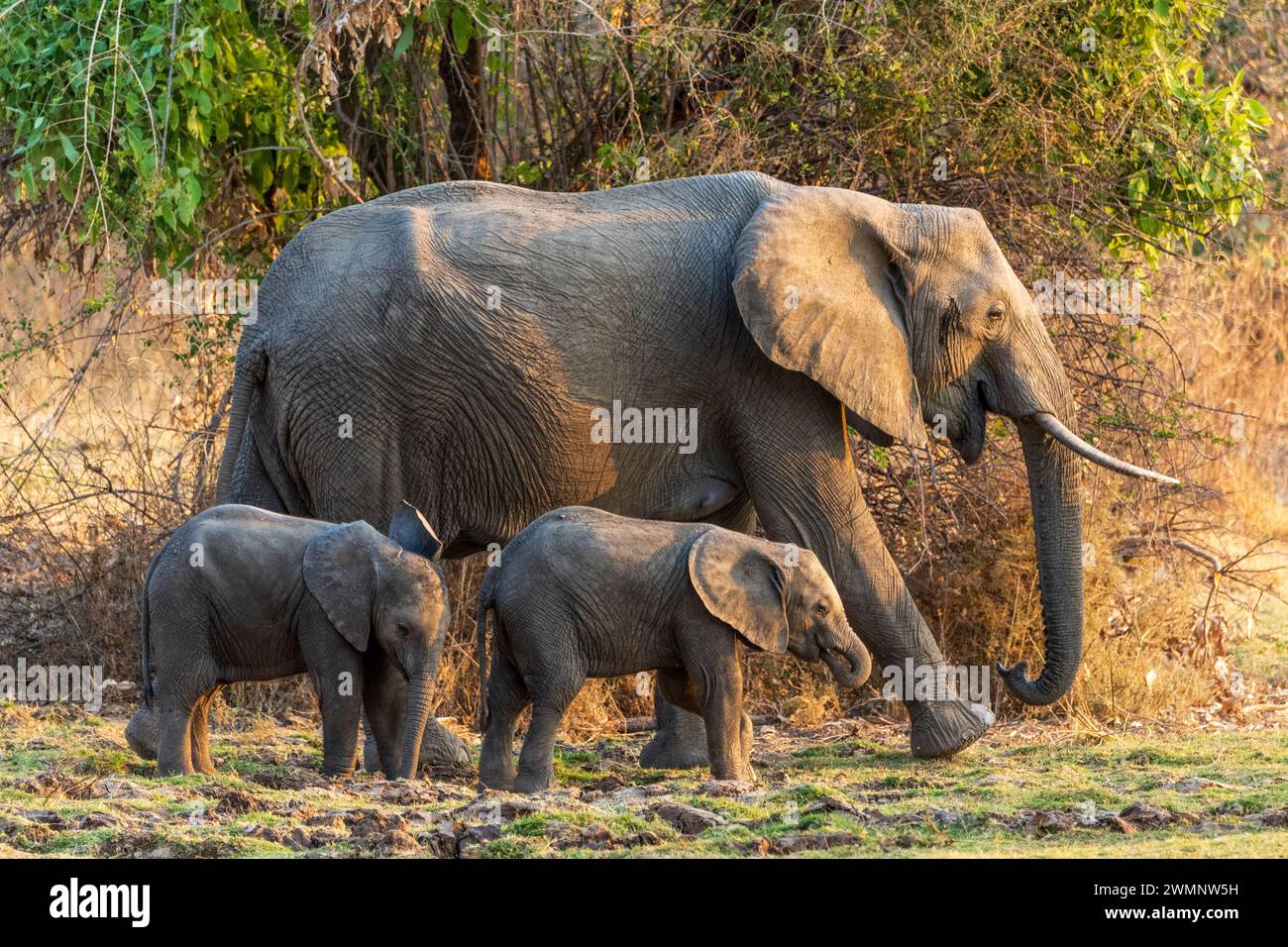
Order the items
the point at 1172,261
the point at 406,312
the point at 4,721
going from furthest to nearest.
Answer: the point at 1172,261
the point at 4,721
the point at 406,312

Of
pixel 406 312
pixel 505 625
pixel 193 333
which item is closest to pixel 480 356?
pixel 406 312

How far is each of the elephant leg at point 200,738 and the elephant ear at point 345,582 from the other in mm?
713

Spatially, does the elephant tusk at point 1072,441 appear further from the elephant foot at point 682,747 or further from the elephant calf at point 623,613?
the elephant foot at point 682,747

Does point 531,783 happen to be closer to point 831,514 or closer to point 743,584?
point 743,584

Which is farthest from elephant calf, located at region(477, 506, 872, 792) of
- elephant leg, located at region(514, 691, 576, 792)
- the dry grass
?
the dry grass

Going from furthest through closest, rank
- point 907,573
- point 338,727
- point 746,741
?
point 907,573 < point 746,741 < point 338,727

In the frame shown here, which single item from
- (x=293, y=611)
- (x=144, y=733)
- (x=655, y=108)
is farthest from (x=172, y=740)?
(x=655, y=108)

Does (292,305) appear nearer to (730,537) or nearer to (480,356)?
(480,356)

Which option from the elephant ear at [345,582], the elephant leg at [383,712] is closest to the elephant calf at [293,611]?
the elephant ear at [345,582]

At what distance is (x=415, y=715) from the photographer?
7863 millimetres

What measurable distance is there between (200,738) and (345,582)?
1.00 metres

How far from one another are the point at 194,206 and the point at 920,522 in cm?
402

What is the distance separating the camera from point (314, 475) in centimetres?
858

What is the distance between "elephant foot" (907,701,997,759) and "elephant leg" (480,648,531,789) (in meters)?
1.89
